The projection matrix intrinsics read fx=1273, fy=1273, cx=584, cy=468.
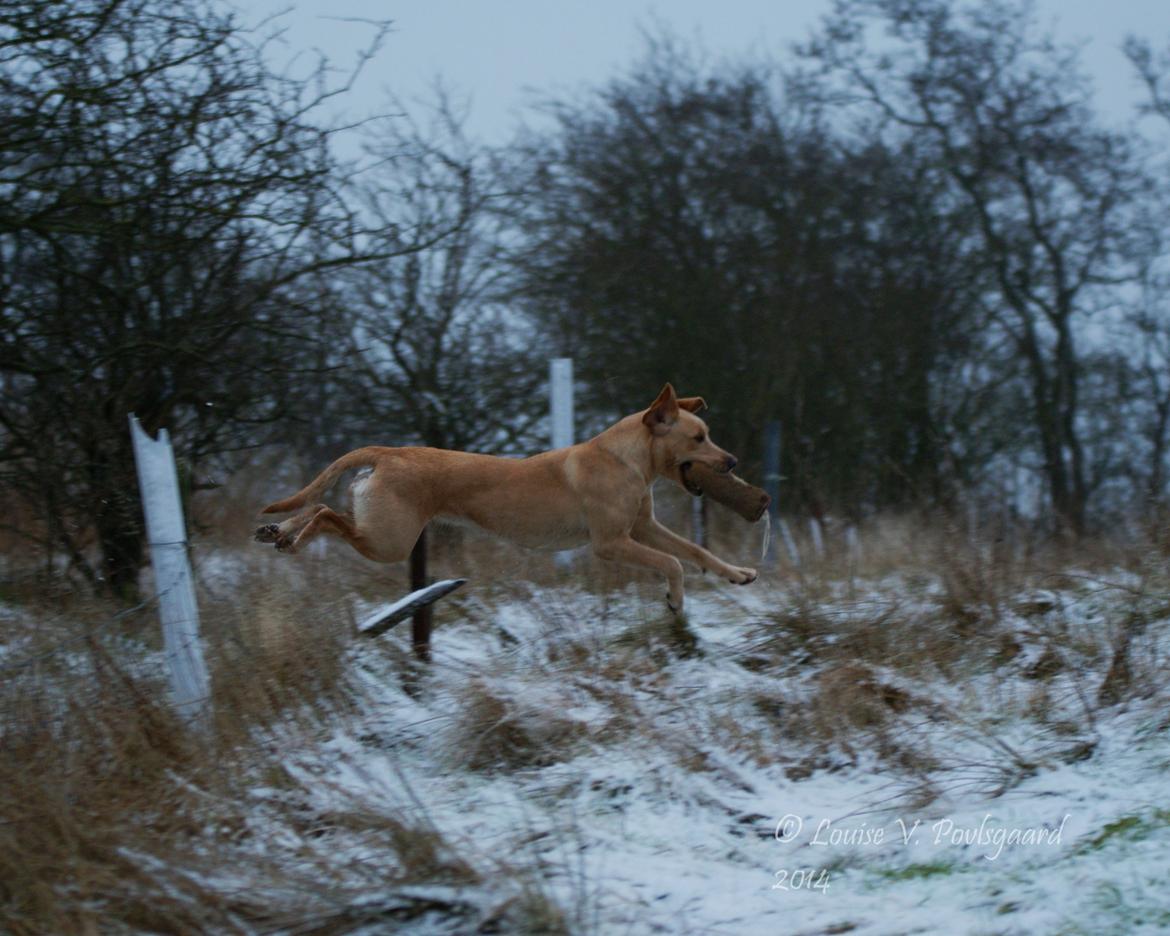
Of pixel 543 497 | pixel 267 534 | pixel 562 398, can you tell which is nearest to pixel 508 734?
pixel 267 534

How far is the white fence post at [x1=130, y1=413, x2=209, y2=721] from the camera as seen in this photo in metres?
5.06

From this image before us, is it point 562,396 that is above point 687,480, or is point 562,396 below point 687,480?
above

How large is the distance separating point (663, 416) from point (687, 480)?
1.41ft

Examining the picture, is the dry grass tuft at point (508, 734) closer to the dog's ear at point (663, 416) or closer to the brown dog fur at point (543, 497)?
the brown dog fur at point (543, 497)

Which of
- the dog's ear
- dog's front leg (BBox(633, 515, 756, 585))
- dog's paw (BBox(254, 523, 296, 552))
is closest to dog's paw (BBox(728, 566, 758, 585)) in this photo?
dog's front leg (BBox(633, 515, 756, 585))

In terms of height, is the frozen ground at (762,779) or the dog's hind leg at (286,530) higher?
the dog's hind leg at (286,530)

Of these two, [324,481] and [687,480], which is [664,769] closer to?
[324,481]

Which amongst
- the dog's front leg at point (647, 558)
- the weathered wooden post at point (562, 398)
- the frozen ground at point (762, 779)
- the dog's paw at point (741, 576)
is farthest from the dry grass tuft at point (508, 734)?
the weathered wooden post at point (562, 398)

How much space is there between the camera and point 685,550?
7348 millimetres

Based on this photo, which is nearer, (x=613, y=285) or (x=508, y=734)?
(x=508, y=734)

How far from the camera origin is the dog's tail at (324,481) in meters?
6.53

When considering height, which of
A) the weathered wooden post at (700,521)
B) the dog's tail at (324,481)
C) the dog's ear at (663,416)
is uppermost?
the dog's ear at (663,416)

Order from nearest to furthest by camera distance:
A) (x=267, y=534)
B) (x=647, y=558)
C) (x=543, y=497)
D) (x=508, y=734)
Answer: (x=508, y=734) < (x=267, y=534) < (x=647, y=558) < (x=543, y=497)

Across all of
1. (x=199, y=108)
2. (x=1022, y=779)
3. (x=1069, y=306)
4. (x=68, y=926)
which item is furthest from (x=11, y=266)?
(x=1069, y=306)
